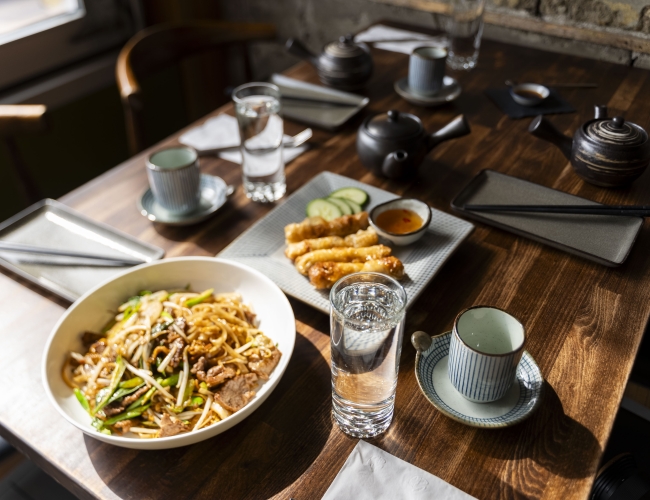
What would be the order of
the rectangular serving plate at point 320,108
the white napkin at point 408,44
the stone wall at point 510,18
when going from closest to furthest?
1. the rectangular serving plate at point 320,108
2. the stone wall at point 510,18
3. the white napkin at point 408,44

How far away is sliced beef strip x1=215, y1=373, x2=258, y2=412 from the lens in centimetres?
97

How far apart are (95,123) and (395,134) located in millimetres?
2046

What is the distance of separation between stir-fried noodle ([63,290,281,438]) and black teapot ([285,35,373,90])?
111 cm

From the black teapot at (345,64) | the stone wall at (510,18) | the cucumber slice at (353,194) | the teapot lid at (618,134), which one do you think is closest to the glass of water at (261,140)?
the cucumber slice at (353,194)

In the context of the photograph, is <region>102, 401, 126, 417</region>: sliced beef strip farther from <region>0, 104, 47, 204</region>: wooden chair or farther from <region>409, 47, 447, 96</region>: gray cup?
<region>409, 47, 447, 96</region>: gray cup

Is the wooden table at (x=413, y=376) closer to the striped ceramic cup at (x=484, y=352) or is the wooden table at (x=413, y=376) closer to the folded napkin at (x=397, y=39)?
the striped ceramic cup at (x=484, y=352)

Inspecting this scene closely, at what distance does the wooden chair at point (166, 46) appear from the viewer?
2.04 meters

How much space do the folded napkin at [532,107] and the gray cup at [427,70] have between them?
21cm

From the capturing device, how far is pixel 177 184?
55.8 inches

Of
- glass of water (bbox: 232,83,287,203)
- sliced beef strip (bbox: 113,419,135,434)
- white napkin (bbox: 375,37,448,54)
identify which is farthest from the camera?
white napkin (bbox: 375,37,448,54)

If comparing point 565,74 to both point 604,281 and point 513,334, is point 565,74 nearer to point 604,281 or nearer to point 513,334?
point 604,281

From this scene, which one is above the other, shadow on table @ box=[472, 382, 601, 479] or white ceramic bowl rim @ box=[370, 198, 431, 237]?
white ceramic bowl rim @ box=[370, 198, 431, 237]

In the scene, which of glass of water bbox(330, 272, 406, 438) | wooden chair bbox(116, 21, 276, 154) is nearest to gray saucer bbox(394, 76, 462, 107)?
wooden chair bbox(116, 21, 276, 154)

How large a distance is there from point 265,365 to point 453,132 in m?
0.83
